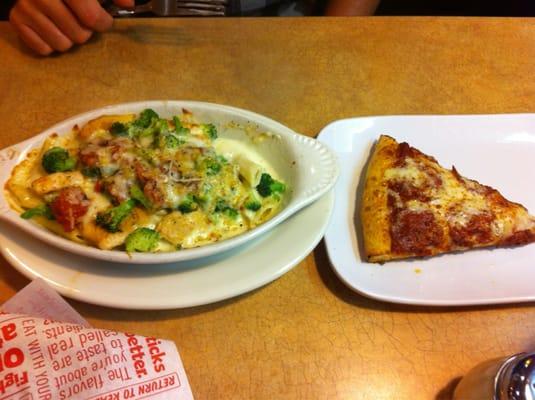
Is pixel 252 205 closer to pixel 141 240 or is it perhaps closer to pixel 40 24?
pixel 141 240

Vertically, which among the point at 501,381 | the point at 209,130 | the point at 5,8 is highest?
the point at 5,8

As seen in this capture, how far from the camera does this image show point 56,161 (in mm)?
1268

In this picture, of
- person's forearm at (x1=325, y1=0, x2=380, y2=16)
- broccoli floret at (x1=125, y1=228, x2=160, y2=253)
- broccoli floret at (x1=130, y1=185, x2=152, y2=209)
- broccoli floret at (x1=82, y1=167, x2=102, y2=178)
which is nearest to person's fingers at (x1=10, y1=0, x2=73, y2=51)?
broccoli floret at (x1=82, y1=167, x2=102, y2=178)

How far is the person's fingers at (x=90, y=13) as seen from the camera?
174cm

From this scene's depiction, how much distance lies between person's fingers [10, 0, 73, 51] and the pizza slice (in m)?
1.36

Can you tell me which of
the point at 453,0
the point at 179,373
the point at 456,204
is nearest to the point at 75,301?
the point at 179,373

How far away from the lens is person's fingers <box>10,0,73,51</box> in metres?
1.73

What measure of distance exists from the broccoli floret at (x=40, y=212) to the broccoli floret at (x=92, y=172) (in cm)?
15

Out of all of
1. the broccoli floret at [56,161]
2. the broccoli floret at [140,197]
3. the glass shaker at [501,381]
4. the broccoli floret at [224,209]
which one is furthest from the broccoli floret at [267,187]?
the glass shaker at [501,381]

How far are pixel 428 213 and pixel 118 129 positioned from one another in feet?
3.31

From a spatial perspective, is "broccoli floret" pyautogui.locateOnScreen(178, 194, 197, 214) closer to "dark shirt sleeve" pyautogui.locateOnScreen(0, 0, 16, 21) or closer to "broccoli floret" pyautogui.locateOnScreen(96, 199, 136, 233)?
"broccoli floret" pyautogui.locateOnScreen(96, 199, 136, 233)

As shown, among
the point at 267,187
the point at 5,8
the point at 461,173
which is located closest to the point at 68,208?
the point at 267,187

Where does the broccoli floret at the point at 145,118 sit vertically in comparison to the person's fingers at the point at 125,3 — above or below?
below

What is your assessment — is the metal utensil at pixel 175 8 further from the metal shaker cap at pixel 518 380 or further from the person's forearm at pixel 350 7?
the metal shaker cap at pixel 518 380
